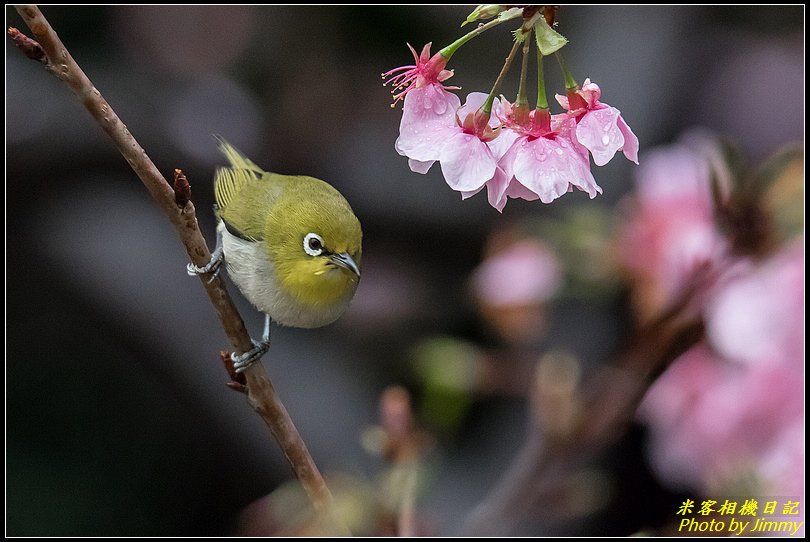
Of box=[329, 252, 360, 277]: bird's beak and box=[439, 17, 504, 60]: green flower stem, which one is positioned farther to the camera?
box=[329, 252, 360, 277]: bird's beak

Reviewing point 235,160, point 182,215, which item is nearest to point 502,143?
point 182,215

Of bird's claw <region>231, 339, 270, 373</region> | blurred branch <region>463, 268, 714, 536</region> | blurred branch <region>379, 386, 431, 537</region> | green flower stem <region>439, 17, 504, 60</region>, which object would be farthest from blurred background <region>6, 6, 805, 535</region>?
green flower stem <region>439, 17, 504, 60</region>

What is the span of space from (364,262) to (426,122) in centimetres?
95

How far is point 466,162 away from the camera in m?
0.39

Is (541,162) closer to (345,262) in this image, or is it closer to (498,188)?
(498,188)

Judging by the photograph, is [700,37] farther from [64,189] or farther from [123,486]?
[123,486]

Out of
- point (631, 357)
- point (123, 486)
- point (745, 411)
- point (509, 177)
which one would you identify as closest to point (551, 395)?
point (631, 357)

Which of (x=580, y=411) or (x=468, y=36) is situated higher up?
(x=468, y=36)

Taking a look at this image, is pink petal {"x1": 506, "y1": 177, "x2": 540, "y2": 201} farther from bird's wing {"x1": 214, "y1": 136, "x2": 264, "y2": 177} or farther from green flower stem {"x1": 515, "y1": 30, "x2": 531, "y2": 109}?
bird's wing {"x1": 214, "y1": 136, "x2": 264, "y2": 177}

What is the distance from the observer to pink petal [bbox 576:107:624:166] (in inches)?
15.1

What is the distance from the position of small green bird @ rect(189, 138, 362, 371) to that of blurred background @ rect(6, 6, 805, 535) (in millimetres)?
275

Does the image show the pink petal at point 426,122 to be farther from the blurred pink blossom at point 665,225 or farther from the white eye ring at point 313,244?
the blurred pink blossom at point 665,225

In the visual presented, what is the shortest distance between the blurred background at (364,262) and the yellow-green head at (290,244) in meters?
0.28

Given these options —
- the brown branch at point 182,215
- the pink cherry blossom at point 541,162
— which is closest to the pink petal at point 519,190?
the pink cherry blossom at point 541,162
